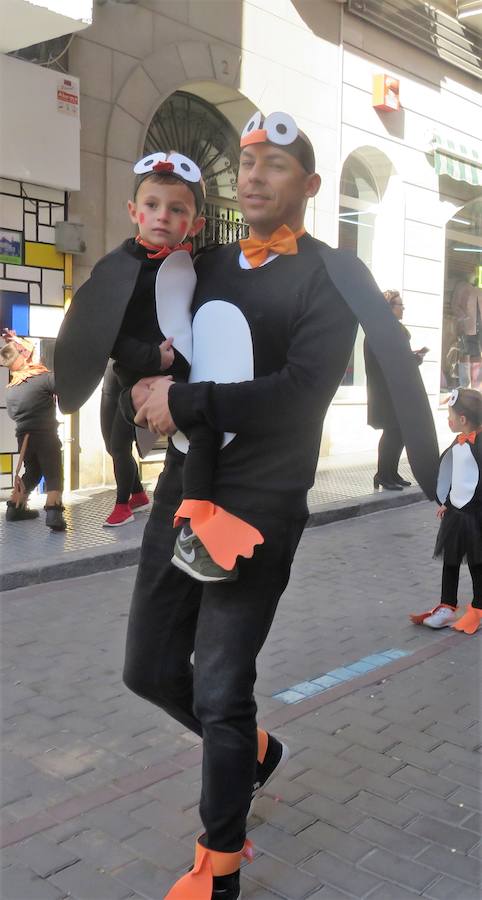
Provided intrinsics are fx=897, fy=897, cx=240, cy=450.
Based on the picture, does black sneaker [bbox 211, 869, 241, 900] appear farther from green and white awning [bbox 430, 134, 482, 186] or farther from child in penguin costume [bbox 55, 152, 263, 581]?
green and white awning [bbox 430, 134, 482, 186]

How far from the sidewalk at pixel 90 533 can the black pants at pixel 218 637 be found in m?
3.60

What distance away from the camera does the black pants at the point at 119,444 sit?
7.34 m

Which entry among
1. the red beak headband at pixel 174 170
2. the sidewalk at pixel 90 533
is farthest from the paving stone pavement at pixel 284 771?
the red beak headband at pixel 174 170

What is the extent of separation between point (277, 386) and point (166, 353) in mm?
329

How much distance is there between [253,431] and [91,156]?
7.49 meters

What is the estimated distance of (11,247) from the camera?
850 centimetres

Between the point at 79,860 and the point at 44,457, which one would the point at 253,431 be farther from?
the point at 44,457

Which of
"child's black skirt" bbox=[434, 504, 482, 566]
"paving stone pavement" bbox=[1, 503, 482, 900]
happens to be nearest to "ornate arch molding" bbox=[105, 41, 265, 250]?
"paving stone pavement" bbox=[1, 503, 482, 900]

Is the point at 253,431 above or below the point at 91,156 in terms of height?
below

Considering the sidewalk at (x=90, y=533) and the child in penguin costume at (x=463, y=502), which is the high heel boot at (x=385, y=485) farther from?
the child in penguin costume at (x=463, y=502)

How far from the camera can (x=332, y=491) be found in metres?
9.59

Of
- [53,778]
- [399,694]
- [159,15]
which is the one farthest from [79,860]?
[159,15]

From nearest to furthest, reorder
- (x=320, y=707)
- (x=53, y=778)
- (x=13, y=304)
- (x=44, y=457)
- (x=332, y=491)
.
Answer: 1. (x=53, y=778)
2. (x=320, y=707)
3. (x=44, y=457)
4. (x=13, y=304)
5. (x=332, y=491)

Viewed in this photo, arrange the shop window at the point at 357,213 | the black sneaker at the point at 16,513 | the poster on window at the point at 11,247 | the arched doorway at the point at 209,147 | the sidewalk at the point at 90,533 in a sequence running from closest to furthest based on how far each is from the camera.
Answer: the sidewalk at the point at 90,533
the black sneaker at the point at 16,513
the poster on window at the point at 11,247
the arched doorway at the point at 209,147
the shop window at the point at 357,213
